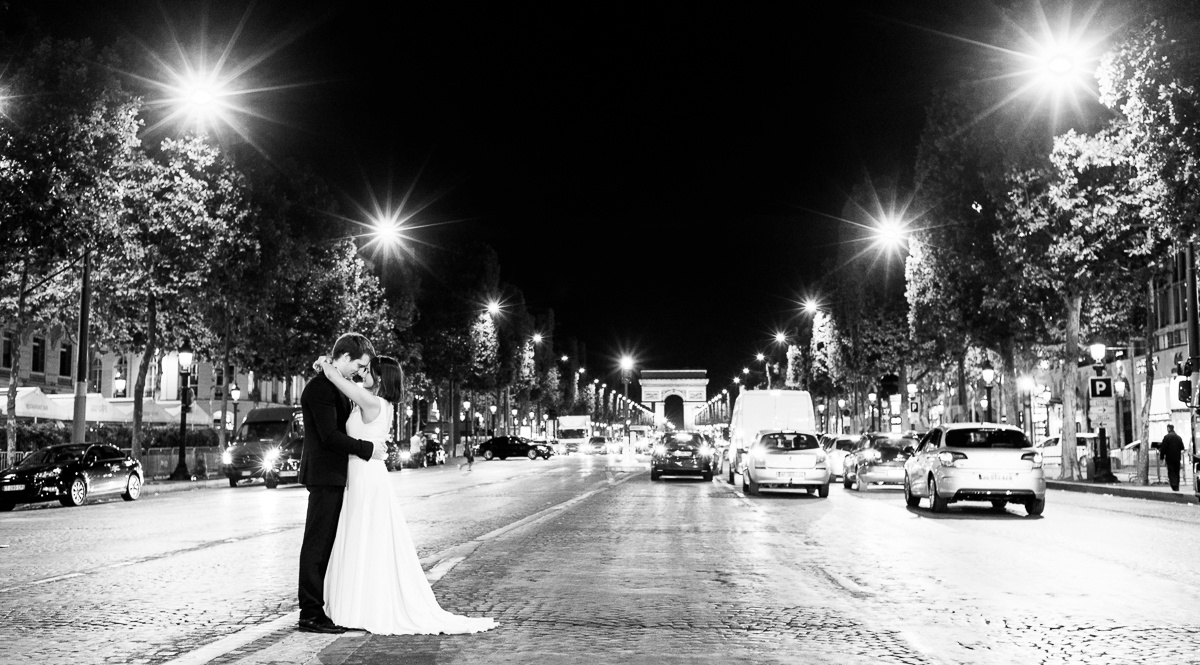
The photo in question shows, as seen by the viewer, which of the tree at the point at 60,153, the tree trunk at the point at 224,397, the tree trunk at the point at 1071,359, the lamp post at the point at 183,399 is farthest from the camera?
the tree trunk at the point at 224,397

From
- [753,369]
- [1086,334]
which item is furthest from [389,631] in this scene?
[753,369]

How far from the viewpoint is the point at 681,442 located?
38.9 metres

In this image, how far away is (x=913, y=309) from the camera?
50906 mm

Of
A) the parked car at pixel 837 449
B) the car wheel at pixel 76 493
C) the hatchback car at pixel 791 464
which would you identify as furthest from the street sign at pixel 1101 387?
the car wheel at pixel 76 493

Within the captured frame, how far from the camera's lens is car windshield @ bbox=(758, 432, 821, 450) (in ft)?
96.9

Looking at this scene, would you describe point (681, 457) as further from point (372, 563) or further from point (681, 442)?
point (372, 563)

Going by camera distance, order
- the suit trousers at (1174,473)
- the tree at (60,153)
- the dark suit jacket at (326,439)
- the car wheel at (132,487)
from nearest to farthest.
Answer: the dark suit jacket at (326,439) < the tree at (60,153) < the car wheel at (132,487) < the suit trousers at (1174,473)

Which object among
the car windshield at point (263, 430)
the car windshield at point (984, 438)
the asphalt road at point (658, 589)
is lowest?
the asphalt road at point (658, 589)

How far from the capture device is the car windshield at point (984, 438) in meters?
23.2

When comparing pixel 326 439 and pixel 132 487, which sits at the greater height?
pixel 326 439

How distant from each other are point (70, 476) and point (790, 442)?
16.0 metres

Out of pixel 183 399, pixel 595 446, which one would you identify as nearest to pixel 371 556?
pixel 183 399

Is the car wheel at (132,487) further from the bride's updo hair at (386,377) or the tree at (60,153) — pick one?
the bride's updo hair at (386,377)

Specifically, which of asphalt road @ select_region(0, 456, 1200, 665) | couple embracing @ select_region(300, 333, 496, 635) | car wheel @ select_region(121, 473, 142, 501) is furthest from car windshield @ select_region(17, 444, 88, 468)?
couple embracing @ select_region(300, 333, 496, 635)
